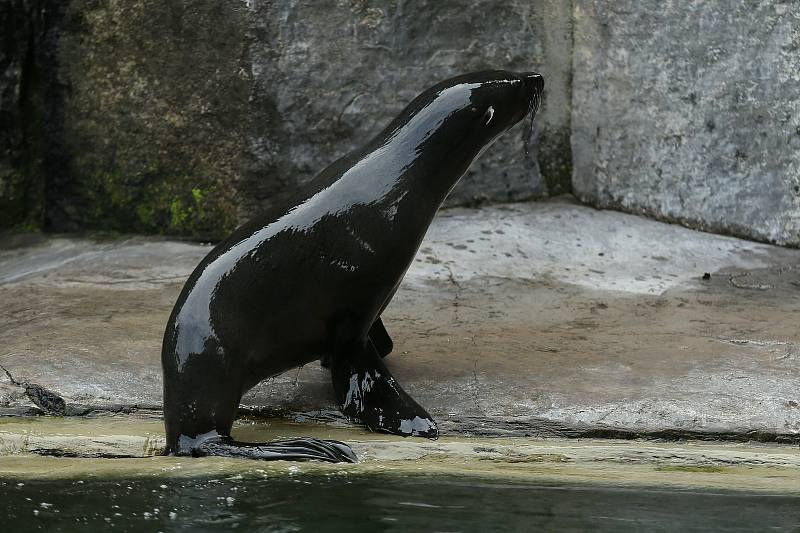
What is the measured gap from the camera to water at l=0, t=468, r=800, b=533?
102 inches

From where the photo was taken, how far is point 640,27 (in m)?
5.59

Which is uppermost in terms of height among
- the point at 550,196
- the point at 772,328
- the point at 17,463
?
the point at 550,196

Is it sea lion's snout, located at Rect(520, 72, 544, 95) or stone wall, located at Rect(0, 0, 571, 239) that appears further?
stone wall, located at Rect(0, 0, 571, 239)

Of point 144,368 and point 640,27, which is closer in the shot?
point 144,368

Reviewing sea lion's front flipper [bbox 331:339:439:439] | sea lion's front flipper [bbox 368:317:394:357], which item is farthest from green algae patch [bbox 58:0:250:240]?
sea lion's front flipper [bbox 331:339:439:439]

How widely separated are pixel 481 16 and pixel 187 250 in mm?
1811

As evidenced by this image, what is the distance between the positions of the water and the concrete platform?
487mm

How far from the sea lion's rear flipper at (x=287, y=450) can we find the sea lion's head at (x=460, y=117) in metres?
0.98

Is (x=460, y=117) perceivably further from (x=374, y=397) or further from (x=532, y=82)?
(x=374, y=397)

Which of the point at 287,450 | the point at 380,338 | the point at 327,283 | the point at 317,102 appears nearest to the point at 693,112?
the point at 317,102

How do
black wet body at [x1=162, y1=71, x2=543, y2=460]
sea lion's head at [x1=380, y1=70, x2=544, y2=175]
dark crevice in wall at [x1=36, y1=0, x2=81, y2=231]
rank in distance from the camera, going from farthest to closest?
dark crevice in wall at [x1=36, y1=0, x2=81, y2=231] < sea lion's head at [x1=380, y1=70, x2=544, y2=175] < black wet body at [x1=162, y1=71, x2=543, y2=460]

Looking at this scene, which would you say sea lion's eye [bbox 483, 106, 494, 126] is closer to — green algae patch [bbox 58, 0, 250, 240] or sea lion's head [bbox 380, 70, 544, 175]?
sea lion's head [bbox 380, 70, 544, 175]

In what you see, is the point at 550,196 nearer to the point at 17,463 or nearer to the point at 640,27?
the point at 640,27

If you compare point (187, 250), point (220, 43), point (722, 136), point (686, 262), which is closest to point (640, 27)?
point (722, 136)
